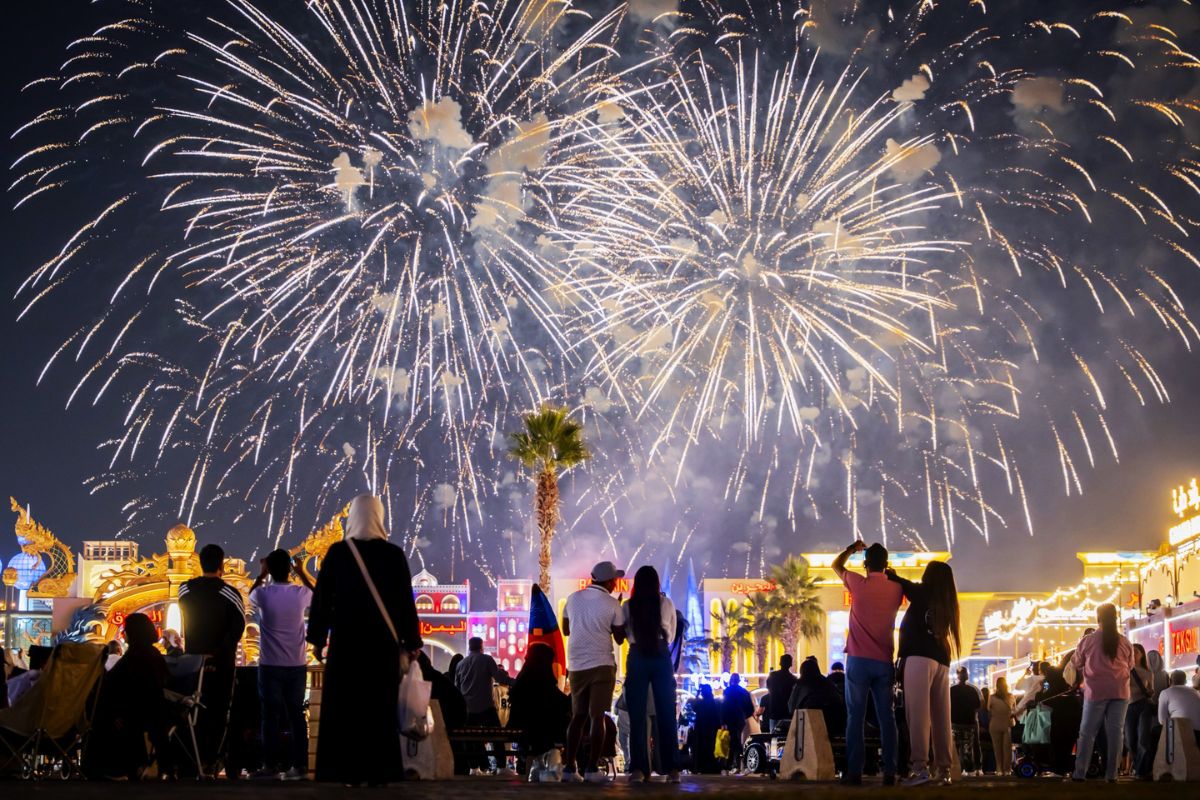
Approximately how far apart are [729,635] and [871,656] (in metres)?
82.7

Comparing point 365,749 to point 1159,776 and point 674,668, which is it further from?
point 1159,776

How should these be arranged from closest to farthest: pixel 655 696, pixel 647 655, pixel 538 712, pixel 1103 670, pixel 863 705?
pixel 863 705 < pixel 647 655 < pixel 655 696 < pixel 1103 670 < pixel 538 712

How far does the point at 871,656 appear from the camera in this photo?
11383mm

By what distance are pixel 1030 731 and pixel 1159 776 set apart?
12.3 feet

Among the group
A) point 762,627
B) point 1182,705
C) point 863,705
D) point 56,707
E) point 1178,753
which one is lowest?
point 1178,753

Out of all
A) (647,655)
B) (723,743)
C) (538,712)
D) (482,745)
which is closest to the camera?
(647,655)

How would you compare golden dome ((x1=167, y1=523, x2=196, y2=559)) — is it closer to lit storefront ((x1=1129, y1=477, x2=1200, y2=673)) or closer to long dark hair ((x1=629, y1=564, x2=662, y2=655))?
lit storefront ((x1=1129, y1=477, x2=1200, y2=673))

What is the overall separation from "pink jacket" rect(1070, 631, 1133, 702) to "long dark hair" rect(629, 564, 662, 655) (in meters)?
4.11

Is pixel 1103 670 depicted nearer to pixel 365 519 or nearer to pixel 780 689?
pixel 780 689

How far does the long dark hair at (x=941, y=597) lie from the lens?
1169 centimetres

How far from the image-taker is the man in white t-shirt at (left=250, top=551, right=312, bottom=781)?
12.0 metres

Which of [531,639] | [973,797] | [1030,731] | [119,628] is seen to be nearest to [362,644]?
[973,797]

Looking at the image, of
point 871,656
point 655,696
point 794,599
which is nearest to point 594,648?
point 655,696

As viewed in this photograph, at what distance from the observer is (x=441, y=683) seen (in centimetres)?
1403
